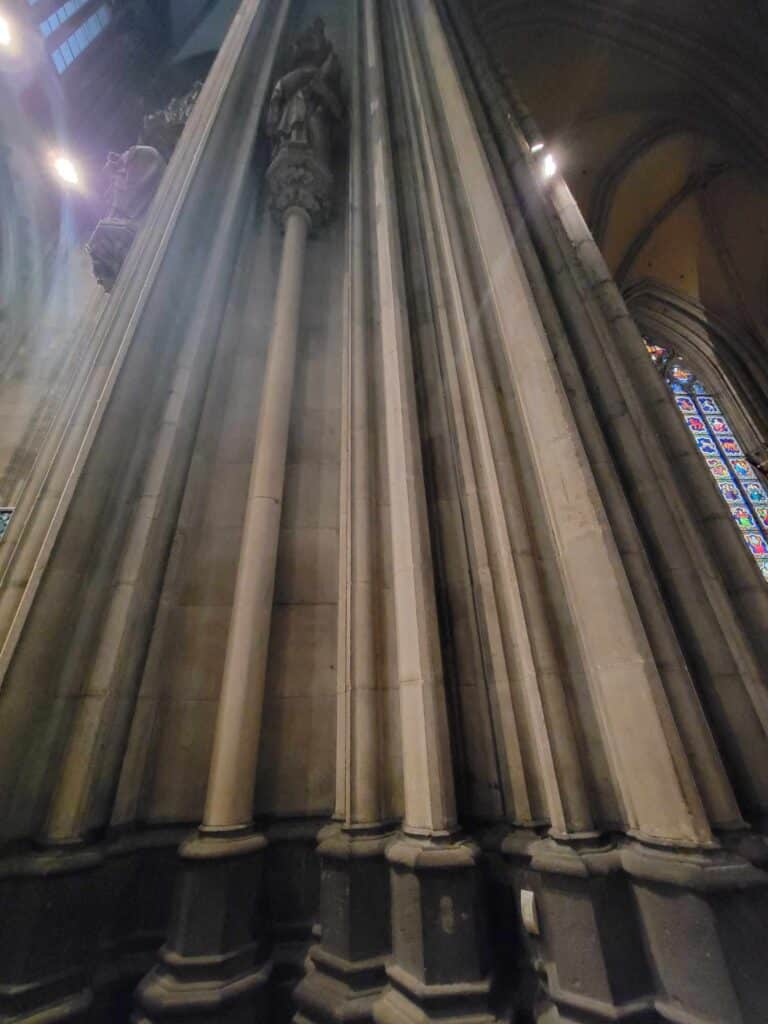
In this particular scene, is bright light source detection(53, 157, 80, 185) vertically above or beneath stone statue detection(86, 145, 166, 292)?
above

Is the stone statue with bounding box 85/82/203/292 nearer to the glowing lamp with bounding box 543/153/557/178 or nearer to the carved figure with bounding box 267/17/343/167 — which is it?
the carved figure with bounding box 267/17/343/167

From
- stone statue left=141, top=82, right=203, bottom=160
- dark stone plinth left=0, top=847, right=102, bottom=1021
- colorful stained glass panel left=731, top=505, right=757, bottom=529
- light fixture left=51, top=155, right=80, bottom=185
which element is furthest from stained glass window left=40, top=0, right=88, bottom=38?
colorful stained glass panel left=731, top=505, right=757, bottom=529

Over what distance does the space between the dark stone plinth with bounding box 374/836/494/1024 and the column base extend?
0.36m

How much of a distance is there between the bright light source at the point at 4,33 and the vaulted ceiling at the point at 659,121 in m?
6.75

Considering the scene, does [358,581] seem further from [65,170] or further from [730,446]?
[730,446]

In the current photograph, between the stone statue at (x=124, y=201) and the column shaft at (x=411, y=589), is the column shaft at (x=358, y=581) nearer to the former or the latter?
the column shaft at (x=411, y=589)

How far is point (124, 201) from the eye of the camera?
3584mm

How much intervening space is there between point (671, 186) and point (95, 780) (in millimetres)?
12239

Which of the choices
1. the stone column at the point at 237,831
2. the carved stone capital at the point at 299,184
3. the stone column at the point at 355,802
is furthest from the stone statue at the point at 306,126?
the stone column at the point at 355,802

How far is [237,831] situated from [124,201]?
4547 mm

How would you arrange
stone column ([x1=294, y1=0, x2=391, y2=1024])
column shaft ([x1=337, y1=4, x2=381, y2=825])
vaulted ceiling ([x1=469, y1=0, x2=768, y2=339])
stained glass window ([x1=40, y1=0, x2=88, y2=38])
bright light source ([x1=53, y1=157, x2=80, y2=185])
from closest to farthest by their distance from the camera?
stone column ([x1=294, y1=0, x2=391, y2=1024]), column shaft ([x1=337, y1=4, x2=381, y2=825]), vaulted ceiling ([x1=469, y1=0, x2=768, y2=339]), bright light source ([x1=53, y1=157, x2=80, y2=185]), stained glass window ([x1=40, y1=0, x2=88, y2=38])

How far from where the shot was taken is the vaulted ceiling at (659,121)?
6348mm

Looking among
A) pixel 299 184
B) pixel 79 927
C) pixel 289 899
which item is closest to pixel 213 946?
pixel 289 899

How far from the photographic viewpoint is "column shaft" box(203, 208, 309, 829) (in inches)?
53.6
